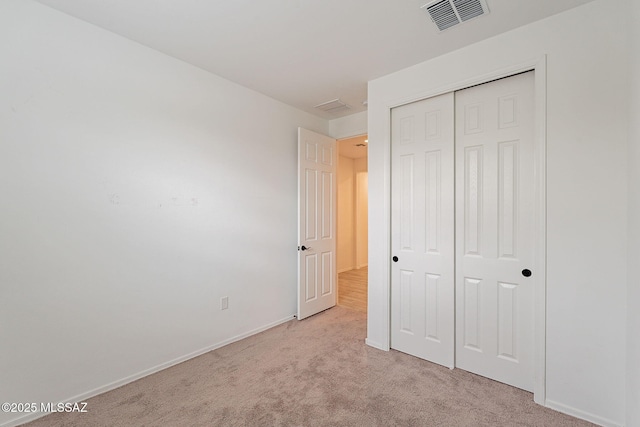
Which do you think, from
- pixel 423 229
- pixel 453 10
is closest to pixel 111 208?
pixel 423 229

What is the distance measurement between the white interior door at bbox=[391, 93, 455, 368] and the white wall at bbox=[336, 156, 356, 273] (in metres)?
3.51

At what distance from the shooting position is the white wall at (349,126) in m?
3.71

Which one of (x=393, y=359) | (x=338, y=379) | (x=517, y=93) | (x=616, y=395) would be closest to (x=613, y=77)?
(x=517, y=93)

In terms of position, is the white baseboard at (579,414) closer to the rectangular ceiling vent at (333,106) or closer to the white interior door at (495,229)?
the white interior door at (495,229)

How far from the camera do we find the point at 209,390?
6.83 feet

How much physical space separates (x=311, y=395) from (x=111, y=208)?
6.67 feet

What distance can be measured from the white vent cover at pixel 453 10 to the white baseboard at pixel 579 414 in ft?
8.73

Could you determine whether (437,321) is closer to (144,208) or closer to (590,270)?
(590,270)

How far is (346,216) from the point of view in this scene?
6.42 meters

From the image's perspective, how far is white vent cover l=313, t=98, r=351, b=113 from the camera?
133 inches

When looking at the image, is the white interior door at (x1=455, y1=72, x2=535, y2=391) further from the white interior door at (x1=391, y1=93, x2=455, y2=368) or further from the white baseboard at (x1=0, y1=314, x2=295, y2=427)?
the white baseboard at (x1=0, y1=314, x2=295, y2=427)

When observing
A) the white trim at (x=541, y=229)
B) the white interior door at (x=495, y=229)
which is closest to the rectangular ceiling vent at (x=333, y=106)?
the white interior door at (x=495, y=229)
